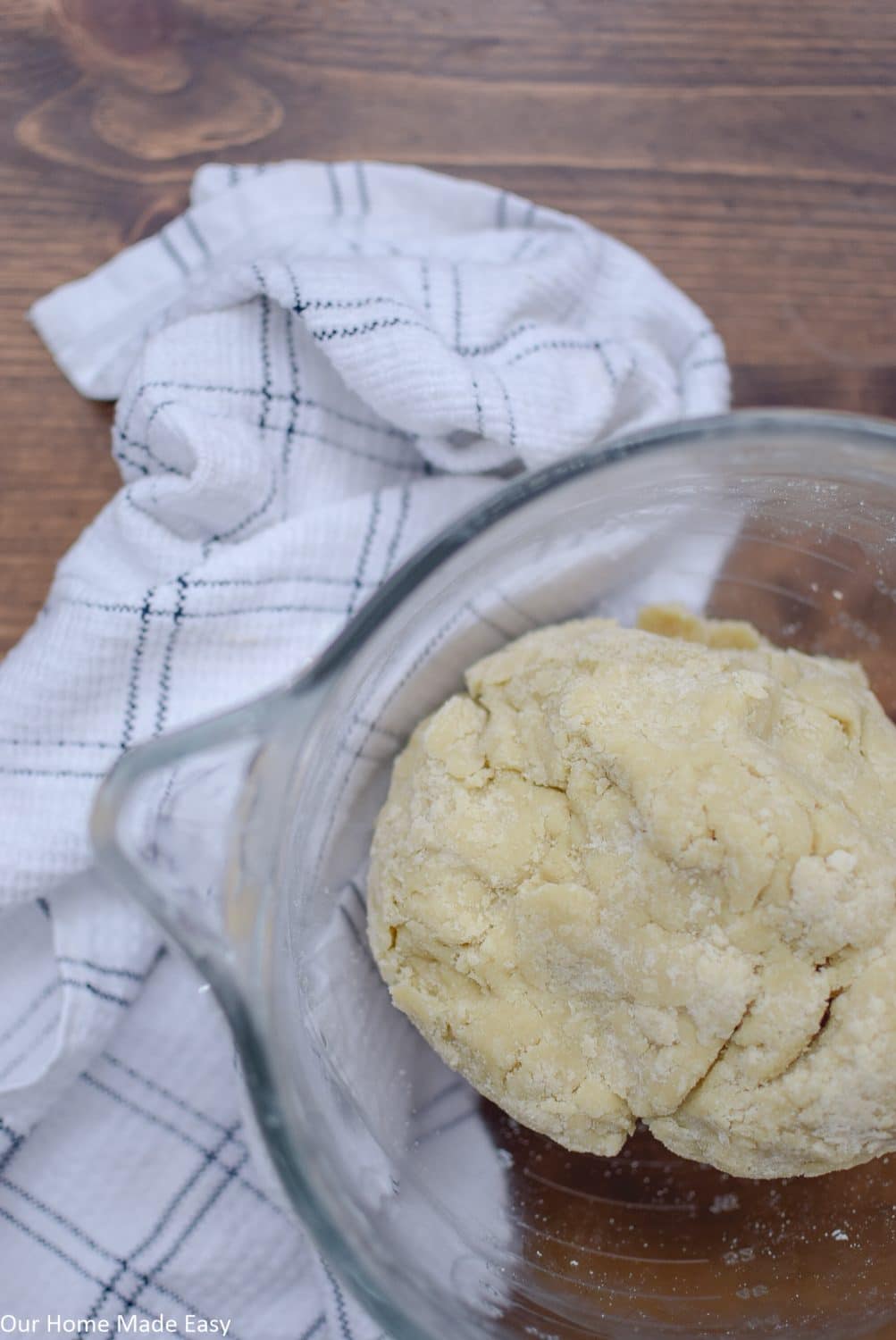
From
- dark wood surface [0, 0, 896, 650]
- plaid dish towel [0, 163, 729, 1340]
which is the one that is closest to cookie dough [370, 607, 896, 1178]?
plaid dish towel [0, 163, 729, 1340]

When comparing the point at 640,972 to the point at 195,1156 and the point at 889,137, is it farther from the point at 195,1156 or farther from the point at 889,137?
the point at 889,137

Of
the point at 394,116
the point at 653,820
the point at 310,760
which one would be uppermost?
the point at 394,116

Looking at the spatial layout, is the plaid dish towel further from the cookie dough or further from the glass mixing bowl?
the cookie dough

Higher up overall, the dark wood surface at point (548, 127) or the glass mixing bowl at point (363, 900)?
the dark wood surface at point (548, 127)

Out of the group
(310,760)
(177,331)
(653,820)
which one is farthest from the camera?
(177,331)

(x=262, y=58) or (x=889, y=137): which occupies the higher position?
(x=889, y=137)

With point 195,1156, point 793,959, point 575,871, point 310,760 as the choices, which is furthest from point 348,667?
point 195,1156

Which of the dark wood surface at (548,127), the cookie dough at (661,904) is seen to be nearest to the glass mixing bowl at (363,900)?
the cookie dough at (661,904)

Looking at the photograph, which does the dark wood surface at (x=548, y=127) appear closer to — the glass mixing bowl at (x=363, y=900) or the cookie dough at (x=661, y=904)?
the glass mixing bowl at (x=363, y=900)
